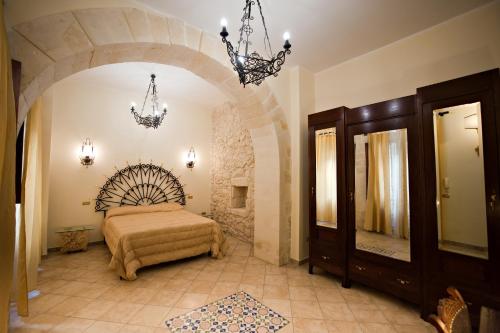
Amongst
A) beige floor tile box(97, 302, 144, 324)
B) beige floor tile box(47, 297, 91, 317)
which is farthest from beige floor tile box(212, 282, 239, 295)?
beige floor tile box(47, 297, 91, 317)

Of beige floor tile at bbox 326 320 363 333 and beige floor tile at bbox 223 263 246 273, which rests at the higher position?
beige floor tile at bbox 326 320 363 333

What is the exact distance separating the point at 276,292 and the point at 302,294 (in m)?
0.29

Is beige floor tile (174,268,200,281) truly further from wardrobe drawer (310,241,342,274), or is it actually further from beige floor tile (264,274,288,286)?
wardrobe drawer (310,241,342,274)

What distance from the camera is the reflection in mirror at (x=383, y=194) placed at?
7.41 feet

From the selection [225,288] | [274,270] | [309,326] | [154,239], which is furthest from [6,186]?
[274,270]

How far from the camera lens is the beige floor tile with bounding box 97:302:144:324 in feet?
6.53

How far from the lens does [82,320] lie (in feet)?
6.46

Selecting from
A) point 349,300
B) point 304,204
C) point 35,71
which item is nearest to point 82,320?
point 35,71

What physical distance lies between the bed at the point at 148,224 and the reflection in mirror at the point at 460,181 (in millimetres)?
2907

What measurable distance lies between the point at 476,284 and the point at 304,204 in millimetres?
1901

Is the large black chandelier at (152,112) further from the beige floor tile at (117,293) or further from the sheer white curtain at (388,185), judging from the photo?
the sheer white curtain at (388,185)

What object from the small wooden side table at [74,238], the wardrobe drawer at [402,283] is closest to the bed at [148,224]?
the small wooden side table at [74,238]

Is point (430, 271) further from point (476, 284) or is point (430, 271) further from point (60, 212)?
point (60, 212)

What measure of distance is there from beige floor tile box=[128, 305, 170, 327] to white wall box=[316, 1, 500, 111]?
342 cm
